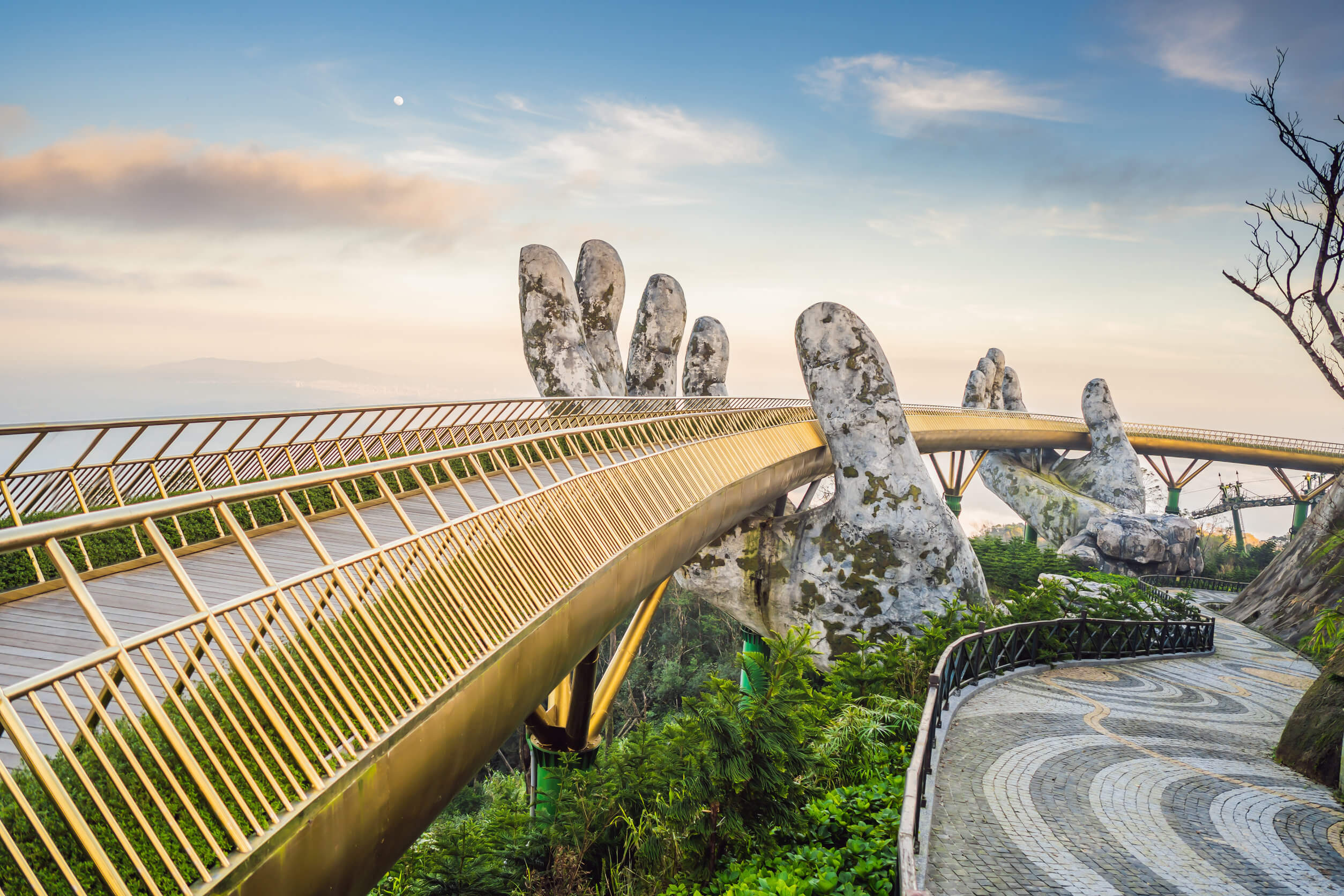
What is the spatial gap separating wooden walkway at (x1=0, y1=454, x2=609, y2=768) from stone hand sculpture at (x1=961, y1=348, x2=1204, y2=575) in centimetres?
2767

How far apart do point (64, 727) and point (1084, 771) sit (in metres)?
8.72

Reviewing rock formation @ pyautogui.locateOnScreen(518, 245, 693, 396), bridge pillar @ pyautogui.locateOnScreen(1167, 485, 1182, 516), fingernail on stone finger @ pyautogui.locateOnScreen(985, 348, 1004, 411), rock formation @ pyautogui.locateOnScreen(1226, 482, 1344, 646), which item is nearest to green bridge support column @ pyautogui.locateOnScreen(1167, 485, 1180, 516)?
bridge pillar @ pyautogui.locateOnScreen(1167, 485, 1182, 516)

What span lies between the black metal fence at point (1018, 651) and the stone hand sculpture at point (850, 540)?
8.79 feet

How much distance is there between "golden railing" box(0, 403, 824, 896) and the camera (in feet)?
9.06

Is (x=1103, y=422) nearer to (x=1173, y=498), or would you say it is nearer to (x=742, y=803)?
(x=1173, y=498)

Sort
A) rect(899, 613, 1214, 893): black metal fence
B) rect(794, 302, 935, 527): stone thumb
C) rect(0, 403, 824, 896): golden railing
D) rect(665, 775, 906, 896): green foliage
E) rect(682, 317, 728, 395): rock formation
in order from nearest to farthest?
rect(0, 403, 824, 896): golden railing
rect(665, 775, 906, 896): green foliage
rect(899, 613, 1214, 893): black metal fence
rect(794, 302, 935, 527): stone thumb
rect(682, 317, 728, 395): rock formation

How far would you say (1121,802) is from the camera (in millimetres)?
7664

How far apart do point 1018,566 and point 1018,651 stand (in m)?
16.5

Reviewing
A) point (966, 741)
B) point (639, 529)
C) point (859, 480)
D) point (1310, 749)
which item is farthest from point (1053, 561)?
point (639, 529)

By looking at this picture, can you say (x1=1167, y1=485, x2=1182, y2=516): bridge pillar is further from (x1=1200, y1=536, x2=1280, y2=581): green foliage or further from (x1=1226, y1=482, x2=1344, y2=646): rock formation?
(x1=1226, y1=482, x2=1344, y2=646): rock formation

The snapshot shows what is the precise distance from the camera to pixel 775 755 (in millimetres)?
6461

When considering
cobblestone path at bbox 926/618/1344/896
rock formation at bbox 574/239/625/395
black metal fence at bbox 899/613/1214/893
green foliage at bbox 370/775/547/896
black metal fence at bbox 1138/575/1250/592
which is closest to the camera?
cobblestone path at bbox 926/618/1344/896

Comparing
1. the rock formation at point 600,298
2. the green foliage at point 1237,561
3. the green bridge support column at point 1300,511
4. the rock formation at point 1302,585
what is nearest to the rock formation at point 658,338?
the rock formation at point 600,298

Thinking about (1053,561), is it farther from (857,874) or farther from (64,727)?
(64,727)
